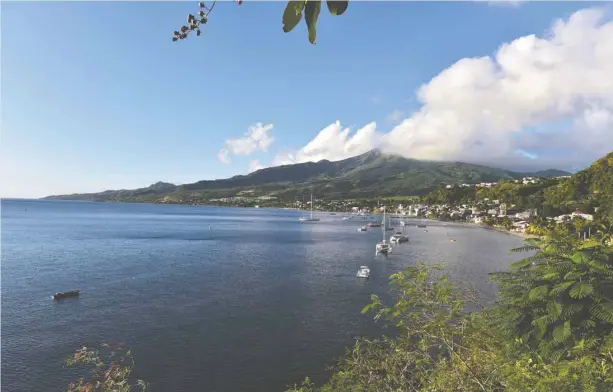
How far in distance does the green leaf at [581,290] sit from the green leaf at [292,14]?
8590mm

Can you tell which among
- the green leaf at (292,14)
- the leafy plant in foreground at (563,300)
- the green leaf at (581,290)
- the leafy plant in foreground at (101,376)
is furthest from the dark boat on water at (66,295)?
the green leaf at (292,14)

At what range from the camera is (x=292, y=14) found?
1.51 metres

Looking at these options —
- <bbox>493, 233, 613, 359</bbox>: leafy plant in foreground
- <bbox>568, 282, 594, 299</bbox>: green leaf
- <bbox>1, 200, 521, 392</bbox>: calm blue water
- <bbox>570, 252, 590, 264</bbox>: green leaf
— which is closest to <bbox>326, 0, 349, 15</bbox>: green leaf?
<bbox>493, 233, 613, 359</bbox>: leafy plant in foreground

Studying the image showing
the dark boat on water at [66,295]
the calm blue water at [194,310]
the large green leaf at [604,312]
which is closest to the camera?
the large green leaf at [604,312]

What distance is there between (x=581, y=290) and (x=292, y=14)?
8696 mm

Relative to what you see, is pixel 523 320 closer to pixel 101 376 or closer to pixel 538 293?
pixel 538 293

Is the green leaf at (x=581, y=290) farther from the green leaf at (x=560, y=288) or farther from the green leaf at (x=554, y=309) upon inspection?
the green leaf at (x=554, y=309)

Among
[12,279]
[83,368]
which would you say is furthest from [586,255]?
[12,279]

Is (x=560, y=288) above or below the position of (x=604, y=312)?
above

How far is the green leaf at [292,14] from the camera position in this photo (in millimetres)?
1499

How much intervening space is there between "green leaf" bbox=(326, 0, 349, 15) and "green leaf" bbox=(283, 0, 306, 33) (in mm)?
114

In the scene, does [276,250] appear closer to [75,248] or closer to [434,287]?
[75,248]

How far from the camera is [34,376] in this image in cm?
2314

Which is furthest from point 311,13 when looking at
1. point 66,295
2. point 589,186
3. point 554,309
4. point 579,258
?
point 589,186
